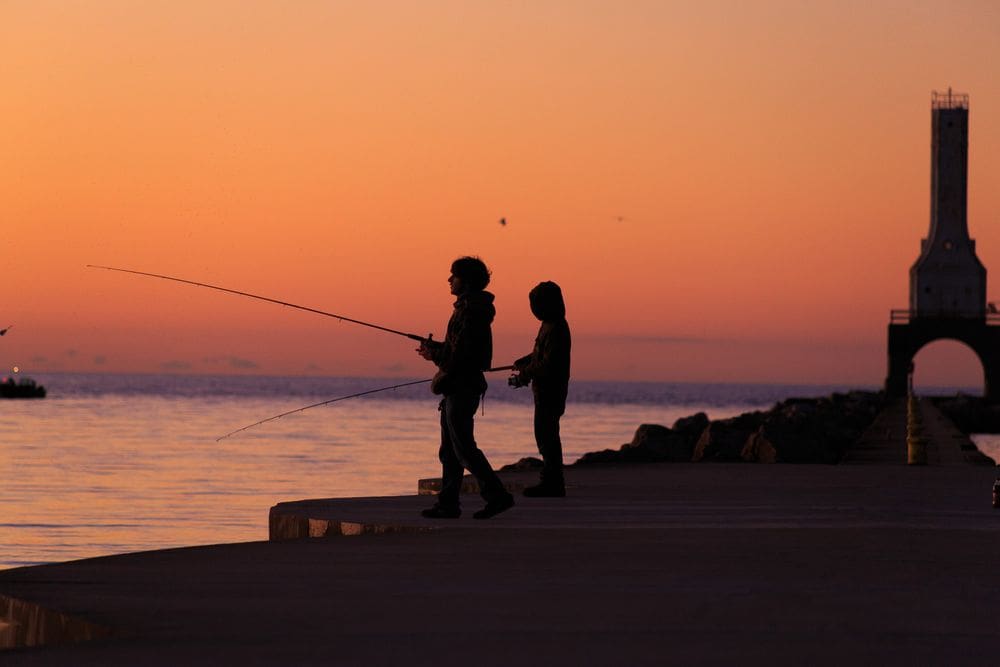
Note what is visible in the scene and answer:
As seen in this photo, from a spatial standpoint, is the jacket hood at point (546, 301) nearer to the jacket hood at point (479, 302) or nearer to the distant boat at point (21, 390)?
the jacket hood at point (479, 302)

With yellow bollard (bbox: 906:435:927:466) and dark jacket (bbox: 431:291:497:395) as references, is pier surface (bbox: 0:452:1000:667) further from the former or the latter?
yellow bollard (bbox: 906:435:927:466)

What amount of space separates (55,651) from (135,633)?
0.44 meters

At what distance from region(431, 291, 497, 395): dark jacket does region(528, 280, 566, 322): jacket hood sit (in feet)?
5.85

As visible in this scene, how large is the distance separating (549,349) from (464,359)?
80.2 inches

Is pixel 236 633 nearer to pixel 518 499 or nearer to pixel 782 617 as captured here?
pixel 782 617

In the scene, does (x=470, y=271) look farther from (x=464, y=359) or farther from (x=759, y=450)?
(x=759, y=450)

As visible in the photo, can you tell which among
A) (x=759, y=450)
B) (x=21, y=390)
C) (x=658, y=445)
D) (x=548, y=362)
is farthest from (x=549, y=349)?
(x=21, y=390)

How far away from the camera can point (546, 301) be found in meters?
12.5

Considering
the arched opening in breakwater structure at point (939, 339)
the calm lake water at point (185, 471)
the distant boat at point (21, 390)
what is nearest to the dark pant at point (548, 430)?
the calm lake water at point (185, 471)

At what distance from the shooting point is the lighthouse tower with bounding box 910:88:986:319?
82.0 metres

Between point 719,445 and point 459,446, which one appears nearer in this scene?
point 459,446

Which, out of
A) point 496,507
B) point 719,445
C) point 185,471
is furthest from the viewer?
point 185,471

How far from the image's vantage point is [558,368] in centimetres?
1256

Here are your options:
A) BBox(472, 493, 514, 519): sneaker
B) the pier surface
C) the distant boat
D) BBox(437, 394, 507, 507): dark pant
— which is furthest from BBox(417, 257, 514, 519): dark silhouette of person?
the distant boat
